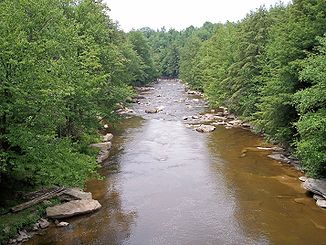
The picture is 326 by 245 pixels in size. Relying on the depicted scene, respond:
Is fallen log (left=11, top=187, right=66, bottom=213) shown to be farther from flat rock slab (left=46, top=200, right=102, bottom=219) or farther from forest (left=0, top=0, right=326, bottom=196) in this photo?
forest (left=0, top=0, right=326, bottom=196)

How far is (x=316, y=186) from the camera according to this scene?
65.6 ft

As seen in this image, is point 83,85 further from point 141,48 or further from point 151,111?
point 141,48

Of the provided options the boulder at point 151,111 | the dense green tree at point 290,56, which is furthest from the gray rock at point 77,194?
the boulder at point 151,111

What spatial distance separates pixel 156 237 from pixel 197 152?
526 inches

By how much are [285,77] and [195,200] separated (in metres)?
10.5

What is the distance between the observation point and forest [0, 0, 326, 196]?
14359mm

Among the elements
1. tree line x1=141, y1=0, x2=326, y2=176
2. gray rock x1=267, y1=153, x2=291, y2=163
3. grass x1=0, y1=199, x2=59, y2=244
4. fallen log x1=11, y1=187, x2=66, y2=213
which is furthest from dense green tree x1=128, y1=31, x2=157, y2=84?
grass x1=0, y1=199, x2=59, y2=244

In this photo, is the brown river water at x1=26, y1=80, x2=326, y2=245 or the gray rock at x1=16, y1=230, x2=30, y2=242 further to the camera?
the brown river water at x1=26, y1=80, x2=326, y2=245

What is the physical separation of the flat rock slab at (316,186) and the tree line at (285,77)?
58cm

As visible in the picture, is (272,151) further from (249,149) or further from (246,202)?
(246,202)

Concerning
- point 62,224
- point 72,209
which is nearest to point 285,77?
point 72,209

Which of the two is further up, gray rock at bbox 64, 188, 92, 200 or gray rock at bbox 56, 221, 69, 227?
gray rock at bbox 64, 188, 92, 200

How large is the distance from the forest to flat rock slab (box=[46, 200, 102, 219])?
1432 millimetres

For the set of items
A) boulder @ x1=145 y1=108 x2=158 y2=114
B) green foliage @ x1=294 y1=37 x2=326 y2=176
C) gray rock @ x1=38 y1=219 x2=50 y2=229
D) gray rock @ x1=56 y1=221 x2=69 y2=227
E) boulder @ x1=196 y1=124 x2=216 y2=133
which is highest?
green foliage @ x1=294 y1=37 x2=326 y2=176
